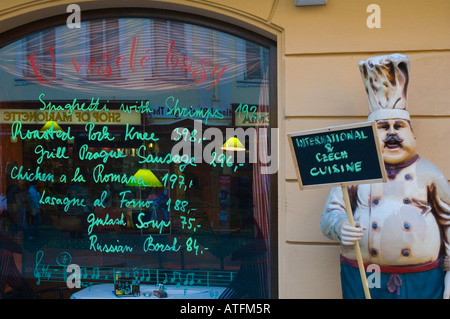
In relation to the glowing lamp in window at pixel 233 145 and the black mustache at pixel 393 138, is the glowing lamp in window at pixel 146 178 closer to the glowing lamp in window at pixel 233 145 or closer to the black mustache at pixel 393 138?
the glowing lamp in window at pixel 233 145

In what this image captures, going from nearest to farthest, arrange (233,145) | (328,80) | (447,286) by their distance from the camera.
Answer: (447,286) < (328,80) < (233,145)

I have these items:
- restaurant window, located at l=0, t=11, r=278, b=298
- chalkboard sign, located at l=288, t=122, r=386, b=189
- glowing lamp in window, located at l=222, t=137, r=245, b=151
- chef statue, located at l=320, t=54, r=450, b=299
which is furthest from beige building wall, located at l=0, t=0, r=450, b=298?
chalkboard sign, located at l=288, t=122, r=386, b=189

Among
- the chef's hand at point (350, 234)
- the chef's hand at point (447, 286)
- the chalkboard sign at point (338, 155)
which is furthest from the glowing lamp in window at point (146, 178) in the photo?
the chef's hand at point (447, 286)

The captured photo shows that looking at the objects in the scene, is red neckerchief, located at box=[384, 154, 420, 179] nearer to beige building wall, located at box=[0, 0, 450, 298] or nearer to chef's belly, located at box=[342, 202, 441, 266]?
A: chef's belly, located at box=[342, 202, 441, 266]

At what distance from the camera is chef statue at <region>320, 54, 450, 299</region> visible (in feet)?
11.3

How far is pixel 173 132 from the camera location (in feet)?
15.8

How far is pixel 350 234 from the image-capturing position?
3.36 meters

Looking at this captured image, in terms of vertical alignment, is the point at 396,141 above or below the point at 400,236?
above

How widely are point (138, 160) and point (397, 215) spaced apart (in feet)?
7.98

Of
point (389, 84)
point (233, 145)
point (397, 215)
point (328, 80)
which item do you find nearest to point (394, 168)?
point (397, 215)

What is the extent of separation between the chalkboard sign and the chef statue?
315mm

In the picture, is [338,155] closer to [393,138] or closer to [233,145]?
[393,138]

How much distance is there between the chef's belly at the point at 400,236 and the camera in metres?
3.42
